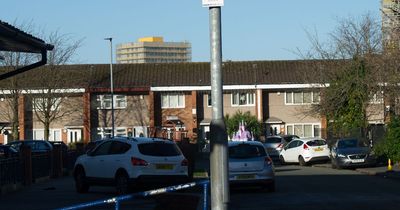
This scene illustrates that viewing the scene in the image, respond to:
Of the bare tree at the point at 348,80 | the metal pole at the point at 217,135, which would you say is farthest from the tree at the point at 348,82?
the metal pole at the point at 217,135

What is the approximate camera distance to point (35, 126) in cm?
6412

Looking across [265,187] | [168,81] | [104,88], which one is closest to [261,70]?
[168,81]

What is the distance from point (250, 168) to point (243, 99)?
43.4 meters

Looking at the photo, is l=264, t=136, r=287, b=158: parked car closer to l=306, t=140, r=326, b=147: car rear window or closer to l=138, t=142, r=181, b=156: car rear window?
l=306, t=140, r=326, b=147: car rear window

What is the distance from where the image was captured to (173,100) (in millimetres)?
64875

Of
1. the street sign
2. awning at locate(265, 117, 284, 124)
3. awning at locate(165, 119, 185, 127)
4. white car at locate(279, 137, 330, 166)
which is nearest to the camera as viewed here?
the street sign

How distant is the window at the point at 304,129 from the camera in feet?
211

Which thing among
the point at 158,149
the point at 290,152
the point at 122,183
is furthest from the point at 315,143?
the point at 122,183

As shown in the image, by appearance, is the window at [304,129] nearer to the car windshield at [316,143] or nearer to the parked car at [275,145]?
the parked car at [275,145]

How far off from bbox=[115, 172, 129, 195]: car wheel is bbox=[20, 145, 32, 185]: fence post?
5.43 m

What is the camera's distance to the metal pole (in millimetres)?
9055

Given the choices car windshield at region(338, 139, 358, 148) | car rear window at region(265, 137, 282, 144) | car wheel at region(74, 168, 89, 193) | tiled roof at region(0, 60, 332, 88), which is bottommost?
car wheel at region(74, 168, 89, 193)

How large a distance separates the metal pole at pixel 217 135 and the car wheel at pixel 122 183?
1190cm

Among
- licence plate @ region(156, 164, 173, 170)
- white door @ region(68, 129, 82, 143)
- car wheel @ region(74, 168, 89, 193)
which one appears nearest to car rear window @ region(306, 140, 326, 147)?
car wheel @ region(74, 168, 89, 193)
